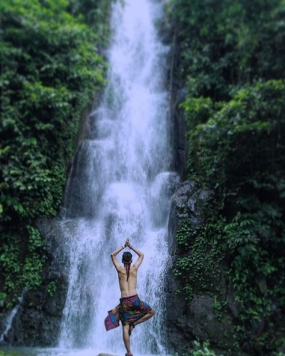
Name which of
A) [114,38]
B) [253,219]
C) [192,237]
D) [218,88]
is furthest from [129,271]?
[114,38]

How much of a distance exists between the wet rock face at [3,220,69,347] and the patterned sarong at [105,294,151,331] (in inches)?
132

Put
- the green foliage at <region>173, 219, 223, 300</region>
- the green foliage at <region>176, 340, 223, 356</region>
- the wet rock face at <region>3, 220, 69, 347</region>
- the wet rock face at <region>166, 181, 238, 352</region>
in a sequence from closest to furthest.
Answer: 1. the green foliage at <region>176, 340, 223, 356</region>
2. the wet rock face at <region>166, 181, 238, 352</region>
3. the green foliage at <region>173, 219, 223, 300</region>
4. the wet rock face at <region>3, 220, 69, 347</region>

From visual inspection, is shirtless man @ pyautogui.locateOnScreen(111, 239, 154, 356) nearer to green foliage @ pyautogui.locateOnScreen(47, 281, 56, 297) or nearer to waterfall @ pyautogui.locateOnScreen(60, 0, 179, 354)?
waterfall @ pyautogui.locateOnScreen(60, 0, 179, 354)

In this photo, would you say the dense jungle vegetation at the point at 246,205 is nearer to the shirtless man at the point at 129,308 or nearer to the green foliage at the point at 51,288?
the shirtless man at the point at 129,308

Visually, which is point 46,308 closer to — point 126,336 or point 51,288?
point 51,288

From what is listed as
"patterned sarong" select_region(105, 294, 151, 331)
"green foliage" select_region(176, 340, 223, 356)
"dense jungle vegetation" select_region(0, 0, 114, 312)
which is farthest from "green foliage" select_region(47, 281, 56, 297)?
"patterned sarong" select_region(105, 294, 151, 331)

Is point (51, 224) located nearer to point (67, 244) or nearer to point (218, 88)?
point (67, 244)

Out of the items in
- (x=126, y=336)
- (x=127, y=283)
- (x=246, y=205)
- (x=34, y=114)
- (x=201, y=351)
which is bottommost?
(x=201, y=351)

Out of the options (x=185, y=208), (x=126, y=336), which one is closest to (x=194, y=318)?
(x=185, y=208)

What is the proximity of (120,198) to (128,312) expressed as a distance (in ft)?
17.1

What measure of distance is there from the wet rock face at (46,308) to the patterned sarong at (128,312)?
3.36m

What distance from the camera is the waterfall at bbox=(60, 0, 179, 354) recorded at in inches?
309

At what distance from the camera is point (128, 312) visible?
517 cm

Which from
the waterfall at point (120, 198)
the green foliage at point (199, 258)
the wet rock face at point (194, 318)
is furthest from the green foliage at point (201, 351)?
the green foliage at point (199, 258)
